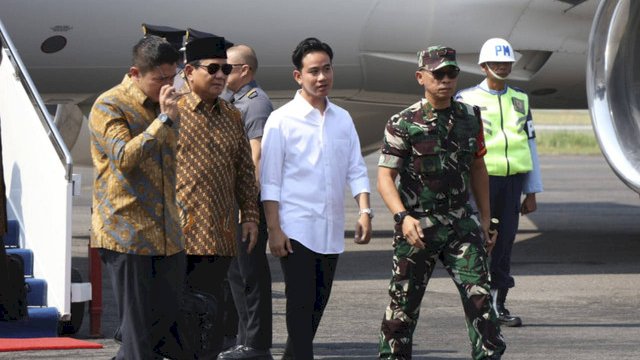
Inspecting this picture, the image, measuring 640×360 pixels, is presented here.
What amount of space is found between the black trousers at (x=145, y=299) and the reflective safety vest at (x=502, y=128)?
130 inches

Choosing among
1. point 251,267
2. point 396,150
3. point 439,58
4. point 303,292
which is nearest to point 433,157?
point 396,150

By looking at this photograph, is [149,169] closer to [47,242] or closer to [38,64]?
[47,242]

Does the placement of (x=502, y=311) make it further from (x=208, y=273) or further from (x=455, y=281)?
(x=208, y=273)

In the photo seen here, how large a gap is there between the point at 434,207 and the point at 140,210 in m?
1.43

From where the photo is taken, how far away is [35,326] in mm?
7762

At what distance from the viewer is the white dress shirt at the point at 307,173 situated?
6723 millimetres

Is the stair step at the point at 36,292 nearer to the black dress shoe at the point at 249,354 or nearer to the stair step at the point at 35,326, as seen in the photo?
the stair step at the point at 35,326

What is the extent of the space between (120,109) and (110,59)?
18.6 ft

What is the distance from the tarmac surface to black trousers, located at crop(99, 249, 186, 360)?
1829 millimetres

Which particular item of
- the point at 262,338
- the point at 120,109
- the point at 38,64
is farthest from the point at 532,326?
the point at 38,64

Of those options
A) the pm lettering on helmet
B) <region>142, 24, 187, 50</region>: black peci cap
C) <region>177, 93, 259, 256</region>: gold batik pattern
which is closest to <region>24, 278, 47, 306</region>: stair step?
<region>142, 24, 187, 50</region>: black peci cap

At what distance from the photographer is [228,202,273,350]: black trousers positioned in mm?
7492

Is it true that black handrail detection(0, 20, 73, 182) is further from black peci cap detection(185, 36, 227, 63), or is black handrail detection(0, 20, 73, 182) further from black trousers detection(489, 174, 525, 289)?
black trousers detection(489, 174, 525, 289)

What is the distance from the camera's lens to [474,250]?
21.2ft
